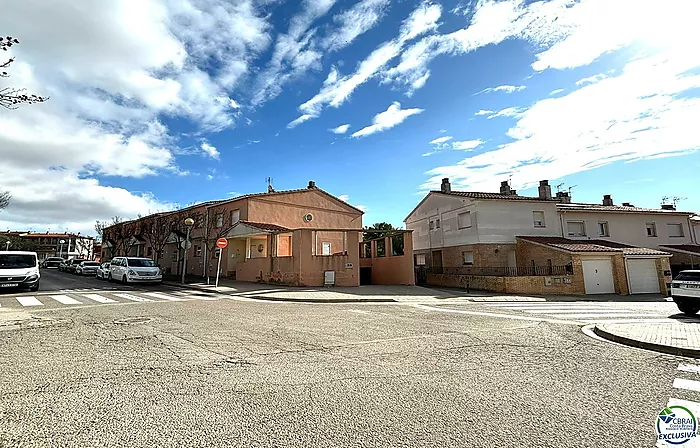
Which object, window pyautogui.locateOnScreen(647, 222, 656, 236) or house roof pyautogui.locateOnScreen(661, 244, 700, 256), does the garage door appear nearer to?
house roof pyautogui.locateOnScreen(661, 244, 700, 256)

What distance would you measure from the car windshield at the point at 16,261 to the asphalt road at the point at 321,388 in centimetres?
1106

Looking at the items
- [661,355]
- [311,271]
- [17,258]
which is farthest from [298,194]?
[661,355]

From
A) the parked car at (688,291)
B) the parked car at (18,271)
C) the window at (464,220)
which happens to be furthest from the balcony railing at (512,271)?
the parked car at (18,271)

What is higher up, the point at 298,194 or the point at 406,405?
the point at 298,194

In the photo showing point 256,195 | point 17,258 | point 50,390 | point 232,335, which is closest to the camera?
point 50,390

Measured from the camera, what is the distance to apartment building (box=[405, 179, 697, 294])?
2273 cm

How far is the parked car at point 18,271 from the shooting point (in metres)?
16.3

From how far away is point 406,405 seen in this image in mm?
4090

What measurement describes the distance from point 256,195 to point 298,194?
156 inches

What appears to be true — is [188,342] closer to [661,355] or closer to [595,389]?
[595,389]

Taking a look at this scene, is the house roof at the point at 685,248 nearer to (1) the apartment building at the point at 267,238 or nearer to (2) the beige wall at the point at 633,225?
(2) the beige wall at the point at 633,225

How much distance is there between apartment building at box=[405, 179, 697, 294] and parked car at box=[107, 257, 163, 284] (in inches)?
759

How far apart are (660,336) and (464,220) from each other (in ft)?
64.1

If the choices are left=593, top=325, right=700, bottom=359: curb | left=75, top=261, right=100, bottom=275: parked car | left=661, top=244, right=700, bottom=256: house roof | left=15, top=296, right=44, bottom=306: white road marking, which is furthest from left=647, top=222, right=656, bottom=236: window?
left=75, top=261, right=100, bottom=275: parked car
